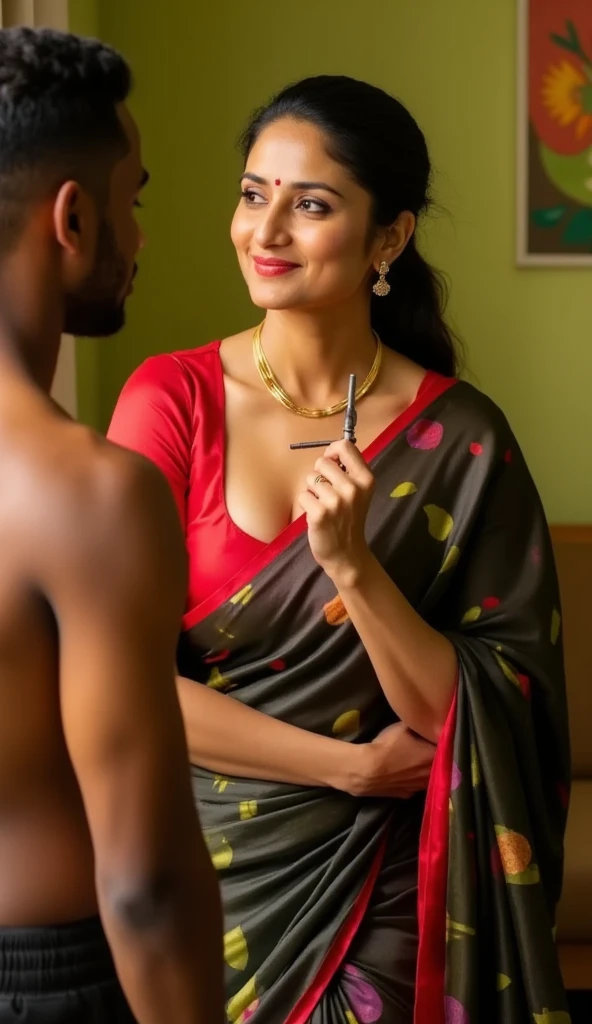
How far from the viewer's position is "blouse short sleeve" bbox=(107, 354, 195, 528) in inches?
58.0

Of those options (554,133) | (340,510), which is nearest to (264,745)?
(340,510)

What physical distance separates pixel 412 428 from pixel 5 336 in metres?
0.83

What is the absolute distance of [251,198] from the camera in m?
1.52

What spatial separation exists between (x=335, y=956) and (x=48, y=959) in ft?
2.22

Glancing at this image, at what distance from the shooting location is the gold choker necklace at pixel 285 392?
5.06 ft

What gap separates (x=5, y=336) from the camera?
0.77 meters

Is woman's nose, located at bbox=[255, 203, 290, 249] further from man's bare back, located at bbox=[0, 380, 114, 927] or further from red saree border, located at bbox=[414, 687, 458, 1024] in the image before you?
man's bare back, located at bbox=[0, 380, 114, 927]

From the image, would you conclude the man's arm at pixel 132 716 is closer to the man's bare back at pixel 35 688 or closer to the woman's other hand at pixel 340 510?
the man's bare back at pixel 35 688

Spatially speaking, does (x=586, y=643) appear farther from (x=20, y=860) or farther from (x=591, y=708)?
(x=20, y=860)

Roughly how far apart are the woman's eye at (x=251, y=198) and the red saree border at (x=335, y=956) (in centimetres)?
76

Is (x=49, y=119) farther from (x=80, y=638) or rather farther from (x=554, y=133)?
(x=554, y=133)

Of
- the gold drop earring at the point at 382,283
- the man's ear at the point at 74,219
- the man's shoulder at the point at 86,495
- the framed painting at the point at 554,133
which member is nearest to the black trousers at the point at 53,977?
the man's shoulder at the point at 86,495

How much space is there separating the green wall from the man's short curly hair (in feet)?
6.09

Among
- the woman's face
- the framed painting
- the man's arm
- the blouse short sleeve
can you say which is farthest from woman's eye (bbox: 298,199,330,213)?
the framed painting
